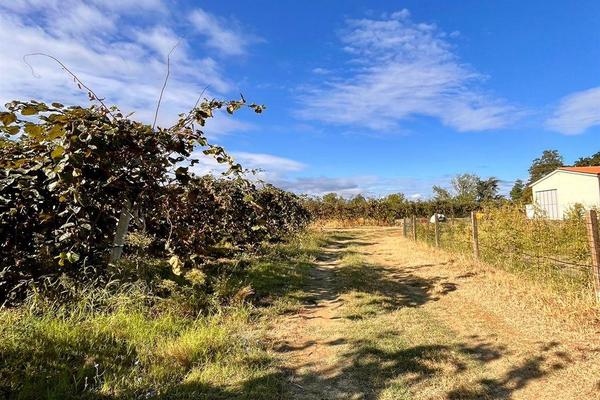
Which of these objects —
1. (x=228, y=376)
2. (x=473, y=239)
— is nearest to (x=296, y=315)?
(x=228, y=376)

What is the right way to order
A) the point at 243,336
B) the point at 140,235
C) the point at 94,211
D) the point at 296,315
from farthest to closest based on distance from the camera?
the point at 296,315
the point at 140,235
the point at 243,336
the point at 94,211

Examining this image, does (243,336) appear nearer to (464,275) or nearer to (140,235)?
(140,235)

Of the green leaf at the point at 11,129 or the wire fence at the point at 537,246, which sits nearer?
the green leaf at the point at 11,129

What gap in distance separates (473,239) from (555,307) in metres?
3.85

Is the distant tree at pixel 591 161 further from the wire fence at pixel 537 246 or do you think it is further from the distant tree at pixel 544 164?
the wire fence at pixel 537 246

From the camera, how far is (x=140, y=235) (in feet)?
15.2

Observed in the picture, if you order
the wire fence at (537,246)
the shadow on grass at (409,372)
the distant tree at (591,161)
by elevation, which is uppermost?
the distant tree at (591,161)

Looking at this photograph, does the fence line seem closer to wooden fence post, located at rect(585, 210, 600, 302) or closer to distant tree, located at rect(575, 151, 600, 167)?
wooden fence post, located at rect(585, 210, 600, 302)

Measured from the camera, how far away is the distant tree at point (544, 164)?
66419mm

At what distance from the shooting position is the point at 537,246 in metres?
6.70

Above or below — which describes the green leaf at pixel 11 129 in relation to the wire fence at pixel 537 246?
above

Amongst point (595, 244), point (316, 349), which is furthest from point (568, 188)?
point (316, 349)

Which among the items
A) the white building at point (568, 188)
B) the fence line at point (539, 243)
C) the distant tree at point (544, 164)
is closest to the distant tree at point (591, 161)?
the distant tree at point (544, 164)

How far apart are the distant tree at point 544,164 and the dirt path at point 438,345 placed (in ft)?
233
